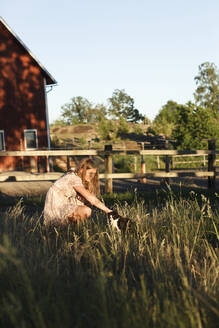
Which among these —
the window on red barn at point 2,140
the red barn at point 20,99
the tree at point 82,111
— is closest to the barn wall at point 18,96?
the red barn at point 20,99

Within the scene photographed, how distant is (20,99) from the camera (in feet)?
64.3

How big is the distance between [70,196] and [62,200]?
0.11 metres

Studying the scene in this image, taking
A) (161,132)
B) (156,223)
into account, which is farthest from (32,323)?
(161,132)

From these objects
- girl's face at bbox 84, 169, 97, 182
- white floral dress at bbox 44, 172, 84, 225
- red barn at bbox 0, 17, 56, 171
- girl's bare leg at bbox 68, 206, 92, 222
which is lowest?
girl's bare leg at bbox 68, 206, 92, 222

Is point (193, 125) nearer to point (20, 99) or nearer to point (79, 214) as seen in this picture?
point (20, 99)

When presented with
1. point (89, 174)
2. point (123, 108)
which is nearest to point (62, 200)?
point (89, 174)

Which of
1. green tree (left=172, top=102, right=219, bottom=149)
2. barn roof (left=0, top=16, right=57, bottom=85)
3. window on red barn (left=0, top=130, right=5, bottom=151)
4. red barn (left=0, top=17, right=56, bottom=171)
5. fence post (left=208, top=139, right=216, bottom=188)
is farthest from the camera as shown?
green tree (left=172, top=102, right=219, bottom=149)

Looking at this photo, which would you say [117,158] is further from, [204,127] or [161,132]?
[161,132]

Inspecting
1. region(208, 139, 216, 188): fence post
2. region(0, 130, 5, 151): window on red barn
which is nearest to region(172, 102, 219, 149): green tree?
region(0, 130, 5, 151): window on red barn

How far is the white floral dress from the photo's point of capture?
4.32m

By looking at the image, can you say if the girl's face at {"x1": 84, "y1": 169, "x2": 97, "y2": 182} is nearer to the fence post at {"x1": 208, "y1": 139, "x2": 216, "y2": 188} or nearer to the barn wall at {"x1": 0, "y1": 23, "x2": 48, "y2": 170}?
the fence post at {"x1": 208, "y1": 139, "x2": 216, "y2": 188}

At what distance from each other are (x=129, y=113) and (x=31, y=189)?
2470 inches

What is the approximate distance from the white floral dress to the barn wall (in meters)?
15.4

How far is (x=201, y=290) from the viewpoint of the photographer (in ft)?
7.47
